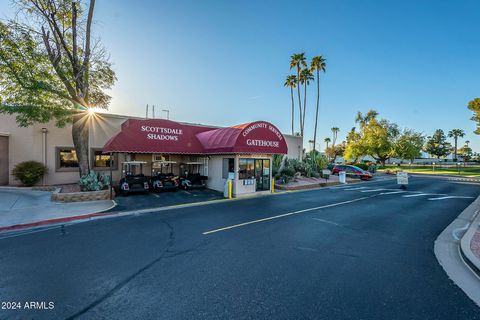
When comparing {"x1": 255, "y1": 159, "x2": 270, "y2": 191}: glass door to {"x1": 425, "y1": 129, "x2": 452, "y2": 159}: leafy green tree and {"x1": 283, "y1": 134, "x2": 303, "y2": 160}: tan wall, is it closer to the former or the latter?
{"x1": 283, "y1": 134, "x2": 303, "y2": 160}: tan wall

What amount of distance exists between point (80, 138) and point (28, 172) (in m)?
3.76

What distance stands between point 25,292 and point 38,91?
12.7 m

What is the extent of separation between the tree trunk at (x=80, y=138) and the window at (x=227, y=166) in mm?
9121

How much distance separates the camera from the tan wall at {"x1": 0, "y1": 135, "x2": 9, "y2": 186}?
14344mm

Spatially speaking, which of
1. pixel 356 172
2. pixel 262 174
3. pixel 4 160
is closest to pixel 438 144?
pixel 356 172

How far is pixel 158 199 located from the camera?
1270cm

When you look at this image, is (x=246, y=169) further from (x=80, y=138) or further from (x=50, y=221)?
(x=80, y=138)

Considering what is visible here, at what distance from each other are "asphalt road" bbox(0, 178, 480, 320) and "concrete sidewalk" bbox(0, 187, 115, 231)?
1403 mm

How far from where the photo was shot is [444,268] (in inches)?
194

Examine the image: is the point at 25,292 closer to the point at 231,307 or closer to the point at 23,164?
the point at 231,307

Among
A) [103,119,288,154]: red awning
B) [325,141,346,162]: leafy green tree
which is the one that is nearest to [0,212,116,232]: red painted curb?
[103,119,288,154]: red awning

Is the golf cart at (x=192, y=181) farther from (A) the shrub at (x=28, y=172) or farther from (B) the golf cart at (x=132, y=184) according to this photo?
(A) the shrub at (x=28, y=172)

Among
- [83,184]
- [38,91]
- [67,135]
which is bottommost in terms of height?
[83,184]

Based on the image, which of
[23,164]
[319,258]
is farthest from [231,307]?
[23,164]
